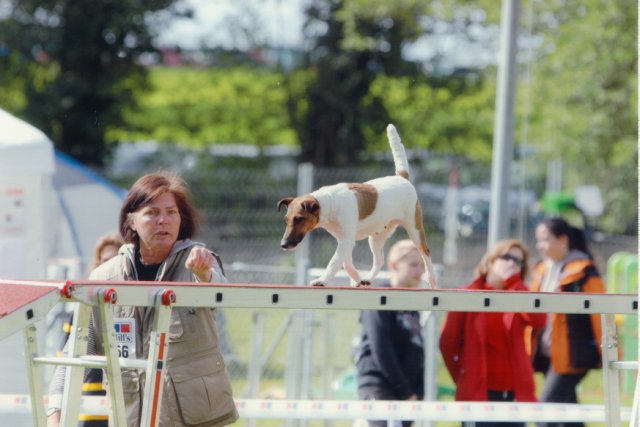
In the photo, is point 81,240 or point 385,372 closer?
point 385,372

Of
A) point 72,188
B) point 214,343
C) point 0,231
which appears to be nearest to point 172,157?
point 72,188

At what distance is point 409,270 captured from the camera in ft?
17.3

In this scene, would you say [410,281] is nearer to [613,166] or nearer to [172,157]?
[613,166]

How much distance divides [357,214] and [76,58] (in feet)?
63.8

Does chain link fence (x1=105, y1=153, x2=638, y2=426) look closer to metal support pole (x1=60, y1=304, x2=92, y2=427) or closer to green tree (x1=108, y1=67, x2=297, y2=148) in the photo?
metal support pole (x1=60, y1=304, x2=92, y2=427)

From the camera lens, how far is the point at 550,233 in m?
6.36

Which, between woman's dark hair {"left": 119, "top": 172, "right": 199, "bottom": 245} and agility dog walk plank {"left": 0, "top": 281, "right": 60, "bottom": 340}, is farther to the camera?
woman's dark hair {"left": 119, "top": 172, "right": 199, "bottom": 245}

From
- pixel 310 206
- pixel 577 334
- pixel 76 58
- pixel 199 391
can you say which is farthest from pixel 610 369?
pixel 76 58

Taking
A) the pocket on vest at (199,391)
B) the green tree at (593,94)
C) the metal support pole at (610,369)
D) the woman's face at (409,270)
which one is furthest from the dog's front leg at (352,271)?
the green tree at (593,94)

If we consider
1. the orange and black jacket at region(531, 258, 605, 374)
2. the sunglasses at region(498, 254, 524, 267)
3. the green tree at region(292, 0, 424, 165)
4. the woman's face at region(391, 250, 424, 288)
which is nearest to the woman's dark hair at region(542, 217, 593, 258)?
the orange and black jacket at region(531, 258, 605, 374)

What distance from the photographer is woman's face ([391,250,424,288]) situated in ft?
17.3

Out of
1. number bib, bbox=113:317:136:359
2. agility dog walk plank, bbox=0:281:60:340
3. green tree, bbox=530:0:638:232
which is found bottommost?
number bib, bbox=113:317:136:359

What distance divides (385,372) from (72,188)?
6191 mm

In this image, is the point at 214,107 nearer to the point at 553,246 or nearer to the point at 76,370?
the point at 553,246
